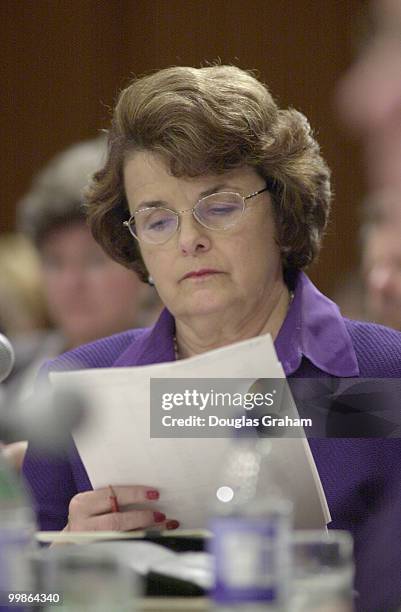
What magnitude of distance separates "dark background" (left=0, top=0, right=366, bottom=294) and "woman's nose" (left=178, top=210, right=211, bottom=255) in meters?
2.16

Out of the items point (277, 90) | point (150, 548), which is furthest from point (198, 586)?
point (277, 90)

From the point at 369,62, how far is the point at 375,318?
1571 millimetres

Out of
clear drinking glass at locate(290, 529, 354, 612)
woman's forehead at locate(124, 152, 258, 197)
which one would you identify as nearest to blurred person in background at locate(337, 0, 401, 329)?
clear drinking glass at locate(290, 529, 354, 612)

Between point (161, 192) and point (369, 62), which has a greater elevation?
point (369, 62)

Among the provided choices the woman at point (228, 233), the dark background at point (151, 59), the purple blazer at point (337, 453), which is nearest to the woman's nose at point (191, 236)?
the woman at point (228, 233)

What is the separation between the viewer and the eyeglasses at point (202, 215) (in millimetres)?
1513

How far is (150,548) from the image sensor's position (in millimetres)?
1041

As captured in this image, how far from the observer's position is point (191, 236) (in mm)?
1500

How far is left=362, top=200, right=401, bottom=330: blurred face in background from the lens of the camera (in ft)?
7.47

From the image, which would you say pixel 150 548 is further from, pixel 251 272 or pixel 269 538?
pixel 251 272

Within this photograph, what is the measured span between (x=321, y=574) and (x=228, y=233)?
681 mm

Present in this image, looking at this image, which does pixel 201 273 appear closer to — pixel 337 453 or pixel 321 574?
pixel 337 453

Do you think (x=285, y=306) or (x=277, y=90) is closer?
(x=285, y=306)

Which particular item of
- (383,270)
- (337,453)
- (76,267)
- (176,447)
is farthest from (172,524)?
(76,267)
